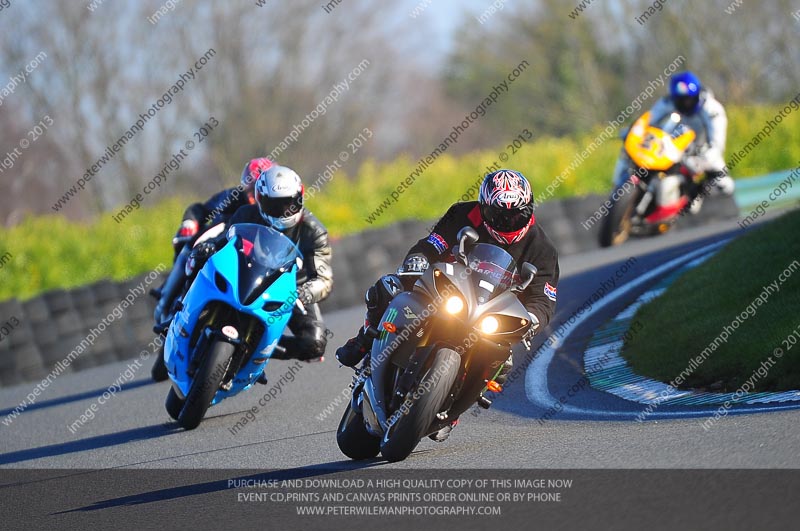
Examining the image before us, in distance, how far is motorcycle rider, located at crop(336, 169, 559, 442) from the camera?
274 inches

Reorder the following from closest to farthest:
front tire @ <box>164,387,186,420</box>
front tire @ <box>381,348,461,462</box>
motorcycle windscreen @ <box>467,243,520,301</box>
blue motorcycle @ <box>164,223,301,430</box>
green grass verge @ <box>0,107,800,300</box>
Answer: front tire @ <box>381,348,461,462</box> < motorcycle windscreen @ <box>467,243,520,301</box> < blue motorcycle @ <box>164,223,301,430</box> < front tire @ <box>164,387,186,420</box> < green grass verge @ <box>0,107,800,300</box>

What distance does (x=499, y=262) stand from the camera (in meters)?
6.71

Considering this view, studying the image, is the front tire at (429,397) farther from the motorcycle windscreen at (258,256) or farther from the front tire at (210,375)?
the motorcycle windscreen at (258,256)

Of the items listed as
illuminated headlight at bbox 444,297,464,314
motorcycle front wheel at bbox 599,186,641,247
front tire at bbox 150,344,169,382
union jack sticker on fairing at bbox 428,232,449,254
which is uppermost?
illuminated headlight at bbox 444,297,464,314

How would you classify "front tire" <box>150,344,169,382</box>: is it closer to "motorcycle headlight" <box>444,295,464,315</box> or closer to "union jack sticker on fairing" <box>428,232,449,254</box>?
"union jack sticker on fairing" <box>428,232,449,254</box>

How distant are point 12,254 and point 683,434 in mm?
14122

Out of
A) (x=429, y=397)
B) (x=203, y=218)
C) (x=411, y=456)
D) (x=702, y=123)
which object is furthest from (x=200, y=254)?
(x=702, y=123)

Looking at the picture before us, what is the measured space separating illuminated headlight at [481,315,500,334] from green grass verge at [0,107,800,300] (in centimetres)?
1296

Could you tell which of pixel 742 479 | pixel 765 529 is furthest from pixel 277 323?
pixel 765 529

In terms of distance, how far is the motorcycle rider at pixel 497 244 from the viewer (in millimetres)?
6957

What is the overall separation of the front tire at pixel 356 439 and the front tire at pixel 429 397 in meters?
0.60

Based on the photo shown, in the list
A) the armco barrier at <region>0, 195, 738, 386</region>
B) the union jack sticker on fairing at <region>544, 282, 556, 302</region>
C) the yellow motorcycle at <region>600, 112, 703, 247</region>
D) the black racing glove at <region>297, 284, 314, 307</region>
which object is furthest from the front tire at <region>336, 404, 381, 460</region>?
the armco barrier at <region>0, 195, 738, 386</region>

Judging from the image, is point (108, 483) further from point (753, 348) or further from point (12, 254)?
point (12, 254)

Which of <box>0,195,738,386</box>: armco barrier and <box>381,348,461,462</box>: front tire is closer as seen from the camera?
<box>381,348,461,462</box>: front tire
